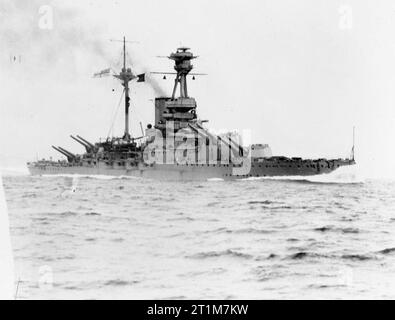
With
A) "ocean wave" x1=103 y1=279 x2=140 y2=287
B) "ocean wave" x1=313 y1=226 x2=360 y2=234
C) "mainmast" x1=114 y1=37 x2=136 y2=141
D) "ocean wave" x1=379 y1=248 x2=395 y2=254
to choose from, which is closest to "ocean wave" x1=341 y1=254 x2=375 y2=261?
"ocean wave" x1=379 y1=248 x2=395 y2=254

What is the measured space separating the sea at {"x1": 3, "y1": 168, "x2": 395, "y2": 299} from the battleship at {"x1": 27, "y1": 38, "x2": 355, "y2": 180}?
55.7ft

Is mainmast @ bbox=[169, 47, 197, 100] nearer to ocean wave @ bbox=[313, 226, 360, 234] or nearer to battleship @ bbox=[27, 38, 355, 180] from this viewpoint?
battleship @ bbox=[27, 38, 355, 180]

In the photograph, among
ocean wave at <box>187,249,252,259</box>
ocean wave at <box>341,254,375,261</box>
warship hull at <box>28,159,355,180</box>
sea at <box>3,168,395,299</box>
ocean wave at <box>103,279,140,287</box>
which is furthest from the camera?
warship hull at <box>28,159,355,180</box>

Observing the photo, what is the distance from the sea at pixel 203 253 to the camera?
11.0 metres

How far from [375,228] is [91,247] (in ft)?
19.2

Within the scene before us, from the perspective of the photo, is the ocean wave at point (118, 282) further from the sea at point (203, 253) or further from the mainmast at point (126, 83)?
the mainmast at point (126, 83)

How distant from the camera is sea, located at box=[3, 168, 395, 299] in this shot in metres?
11.0

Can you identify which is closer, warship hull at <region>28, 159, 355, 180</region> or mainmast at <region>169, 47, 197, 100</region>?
mainmast at <region>169, 47, 197, 100</region>

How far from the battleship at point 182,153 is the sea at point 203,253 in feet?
55.7

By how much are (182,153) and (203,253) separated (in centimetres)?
2457

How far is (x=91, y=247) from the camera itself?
1264 cm
